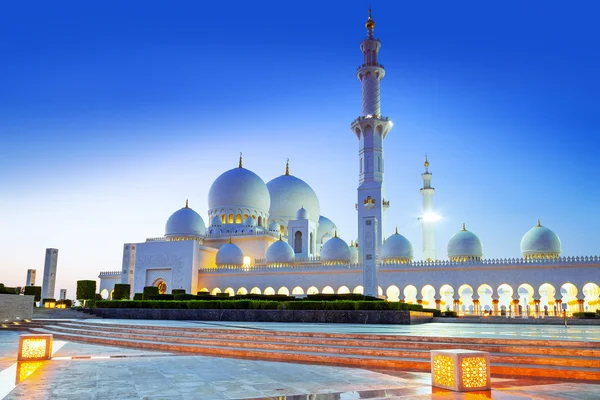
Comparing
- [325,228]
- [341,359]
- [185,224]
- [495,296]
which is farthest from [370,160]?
[341,359]

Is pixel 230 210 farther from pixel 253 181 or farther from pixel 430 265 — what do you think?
pixel 430 265

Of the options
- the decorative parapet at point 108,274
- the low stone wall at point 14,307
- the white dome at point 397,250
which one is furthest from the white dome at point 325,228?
the low stone wall at point 14,307

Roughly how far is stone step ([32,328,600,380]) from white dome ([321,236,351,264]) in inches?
1043

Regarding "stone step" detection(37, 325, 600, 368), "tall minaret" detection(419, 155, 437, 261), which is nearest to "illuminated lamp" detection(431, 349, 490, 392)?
"stone step" detection(37, 325, 600, 368)

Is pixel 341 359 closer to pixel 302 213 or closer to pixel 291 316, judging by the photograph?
pixel 291 316

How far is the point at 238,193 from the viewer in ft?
151

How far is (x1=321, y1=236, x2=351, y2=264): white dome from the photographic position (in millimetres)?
38844

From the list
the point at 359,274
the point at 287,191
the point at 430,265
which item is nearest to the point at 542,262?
the point at 430,265

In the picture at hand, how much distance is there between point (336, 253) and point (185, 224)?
564 inches

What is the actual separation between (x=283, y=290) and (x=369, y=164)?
11726 millimetres

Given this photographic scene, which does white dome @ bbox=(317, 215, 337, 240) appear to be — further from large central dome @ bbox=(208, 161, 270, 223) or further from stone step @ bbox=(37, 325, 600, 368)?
stone step @ bbox=(37, 325, 600, 368)

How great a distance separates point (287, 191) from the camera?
163ft

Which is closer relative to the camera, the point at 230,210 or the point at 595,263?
the point at 595,263

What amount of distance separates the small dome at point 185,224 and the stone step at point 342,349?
29.9m
